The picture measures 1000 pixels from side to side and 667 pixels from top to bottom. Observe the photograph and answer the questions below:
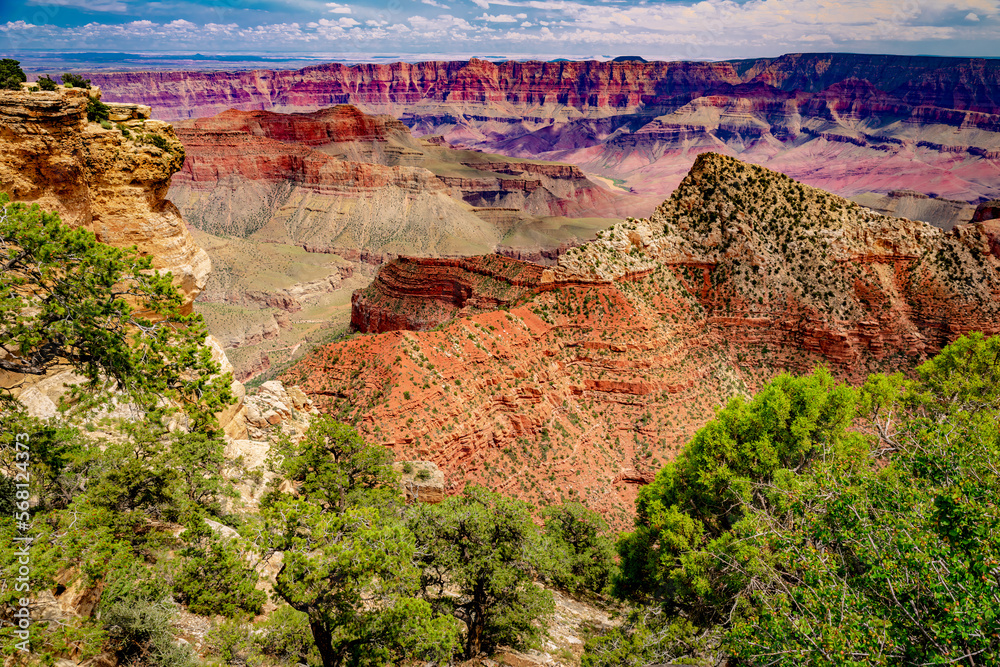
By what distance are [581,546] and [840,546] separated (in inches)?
872

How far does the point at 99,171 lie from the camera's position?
25.1m

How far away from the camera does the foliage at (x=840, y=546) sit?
12.4 m

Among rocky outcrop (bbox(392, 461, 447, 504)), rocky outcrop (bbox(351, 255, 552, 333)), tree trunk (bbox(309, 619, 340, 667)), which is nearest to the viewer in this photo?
tree trunk (bbox(309, 619, 340, 667))

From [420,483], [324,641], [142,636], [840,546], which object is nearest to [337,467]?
[420,483]

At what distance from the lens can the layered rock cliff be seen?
4378 centimetres

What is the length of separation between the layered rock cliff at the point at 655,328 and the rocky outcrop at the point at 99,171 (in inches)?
702

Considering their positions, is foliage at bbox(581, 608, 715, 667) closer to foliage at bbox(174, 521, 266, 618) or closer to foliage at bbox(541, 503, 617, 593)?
foliage at bbox(541, 503, 617, 593)

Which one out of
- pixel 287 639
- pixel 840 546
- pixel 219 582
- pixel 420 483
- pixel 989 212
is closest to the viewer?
pixel 840 546

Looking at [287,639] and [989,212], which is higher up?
[989,212]

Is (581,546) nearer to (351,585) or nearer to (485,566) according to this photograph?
(485,566)

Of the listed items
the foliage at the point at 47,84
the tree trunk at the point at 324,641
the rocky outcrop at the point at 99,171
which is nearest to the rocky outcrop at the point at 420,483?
the rocky outcrop at the point at 99,171

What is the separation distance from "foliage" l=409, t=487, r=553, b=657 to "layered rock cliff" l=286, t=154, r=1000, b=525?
15862 millimetres

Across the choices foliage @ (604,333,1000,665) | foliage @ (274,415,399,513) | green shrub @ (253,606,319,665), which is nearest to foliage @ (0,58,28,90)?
foliage @ (274,415,399,513)

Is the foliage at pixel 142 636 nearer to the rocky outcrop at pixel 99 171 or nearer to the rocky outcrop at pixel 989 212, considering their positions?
the rocky outcrop at pixel 99 171
